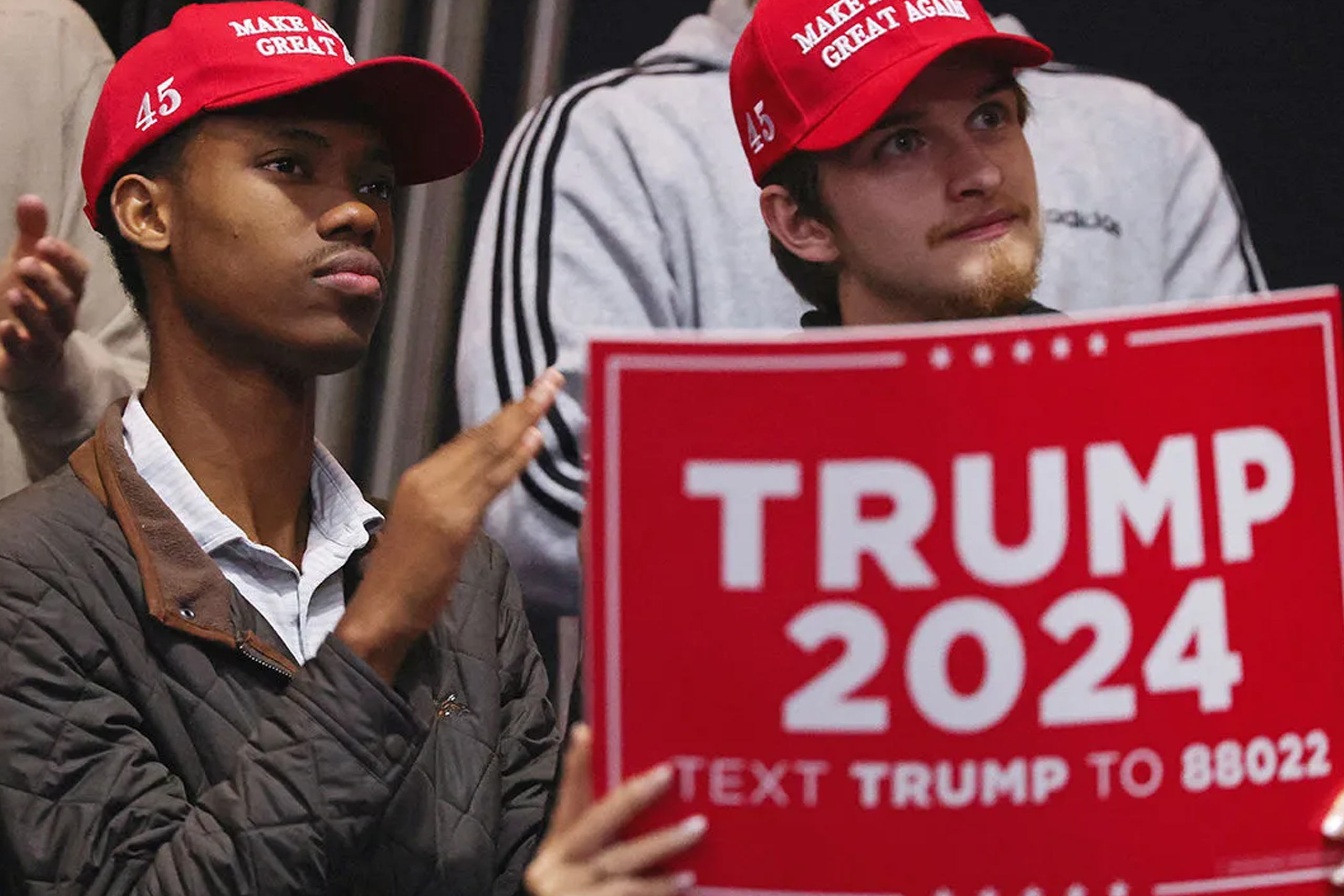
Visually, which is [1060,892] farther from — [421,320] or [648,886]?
[421,320]

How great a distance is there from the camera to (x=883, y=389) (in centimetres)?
100

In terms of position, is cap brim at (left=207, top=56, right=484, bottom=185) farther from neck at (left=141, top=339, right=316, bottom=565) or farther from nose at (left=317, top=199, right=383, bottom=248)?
neck at (left=141, top=339, right=316, bottom=565)

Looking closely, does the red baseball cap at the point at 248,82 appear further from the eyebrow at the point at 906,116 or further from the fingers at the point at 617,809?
the fingers at the point at 617,809

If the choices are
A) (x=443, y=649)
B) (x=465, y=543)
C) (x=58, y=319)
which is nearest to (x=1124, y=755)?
(x=465, y=543)

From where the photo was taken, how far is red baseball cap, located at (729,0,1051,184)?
148 centimetres

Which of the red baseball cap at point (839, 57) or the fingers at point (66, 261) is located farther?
the fingers at point (66, 261)

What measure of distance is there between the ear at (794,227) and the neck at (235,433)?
0.46m

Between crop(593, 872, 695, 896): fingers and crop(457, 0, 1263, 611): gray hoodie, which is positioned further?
crop(457, 0, 1263, 611): gray hoodie

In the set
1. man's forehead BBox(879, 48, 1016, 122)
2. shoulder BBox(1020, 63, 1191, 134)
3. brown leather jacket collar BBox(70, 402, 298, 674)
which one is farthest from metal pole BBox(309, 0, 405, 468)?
man's forehead BBox(879, 48, 1016, 122)

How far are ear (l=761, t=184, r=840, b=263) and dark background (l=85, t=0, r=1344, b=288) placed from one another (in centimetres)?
69

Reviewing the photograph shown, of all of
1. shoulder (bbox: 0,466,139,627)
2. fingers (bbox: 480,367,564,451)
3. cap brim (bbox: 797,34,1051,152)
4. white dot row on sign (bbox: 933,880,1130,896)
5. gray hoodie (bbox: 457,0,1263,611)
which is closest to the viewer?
white dot row on sign (bbox: 933,880,1130,896)

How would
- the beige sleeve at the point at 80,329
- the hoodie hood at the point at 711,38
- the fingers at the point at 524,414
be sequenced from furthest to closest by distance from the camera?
the hoodie hood at the point at 711,38
the beige sleeve at the point at 80,329
the fingers at the point at 524,414

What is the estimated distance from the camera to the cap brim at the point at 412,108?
5.00 feet

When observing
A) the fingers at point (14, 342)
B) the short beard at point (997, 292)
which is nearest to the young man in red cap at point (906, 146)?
the short beard at point (997, 292)
